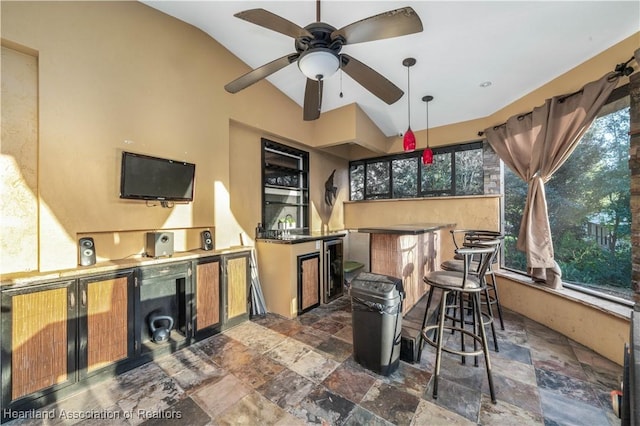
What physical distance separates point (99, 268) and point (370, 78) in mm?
2724

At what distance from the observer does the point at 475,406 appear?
1.79 metres

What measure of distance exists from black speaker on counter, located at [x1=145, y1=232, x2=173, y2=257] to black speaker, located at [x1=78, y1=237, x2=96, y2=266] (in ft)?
1.43

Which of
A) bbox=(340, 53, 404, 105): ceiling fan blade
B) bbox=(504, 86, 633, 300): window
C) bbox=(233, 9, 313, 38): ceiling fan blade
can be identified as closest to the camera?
bbox=(233, 9, 313, 38): ceiling fan blade

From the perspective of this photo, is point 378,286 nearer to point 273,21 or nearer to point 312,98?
point 312,98

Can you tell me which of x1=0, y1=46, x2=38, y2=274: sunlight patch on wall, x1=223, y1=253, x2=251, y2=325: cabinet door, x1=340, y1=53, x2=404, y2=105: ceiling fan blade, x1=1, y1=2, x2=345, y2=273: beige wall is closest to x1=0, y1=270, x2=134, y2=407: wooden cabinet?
x1=1, y1=2, x2=345, y2=273: beige wall

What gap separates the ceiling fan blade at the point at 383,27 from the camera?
4.69 ft

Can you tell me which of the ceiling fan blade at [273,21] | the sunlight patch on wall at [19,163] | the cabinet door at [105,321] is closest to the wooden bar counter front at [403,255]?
the ceiling fan blade at [273,21]

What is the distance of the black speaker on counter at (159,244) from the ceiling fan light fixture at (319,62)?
2.08m

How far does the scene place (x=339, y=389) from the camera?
6.49 feet

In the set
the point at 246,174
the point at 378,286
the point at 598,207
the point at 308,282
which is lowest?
the point at 308,282

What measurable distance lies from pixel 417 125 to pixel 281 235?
302 cm

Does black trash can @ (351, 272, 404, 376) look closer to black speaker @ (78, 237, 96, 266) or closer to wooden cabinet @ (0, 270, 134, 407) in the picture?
wooden cabinet @ (0, 270, 134, 407)

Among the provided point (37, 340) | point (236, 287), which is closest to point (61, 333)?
point (37, 340)

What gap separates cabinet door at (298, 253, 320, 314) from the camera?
343cm
